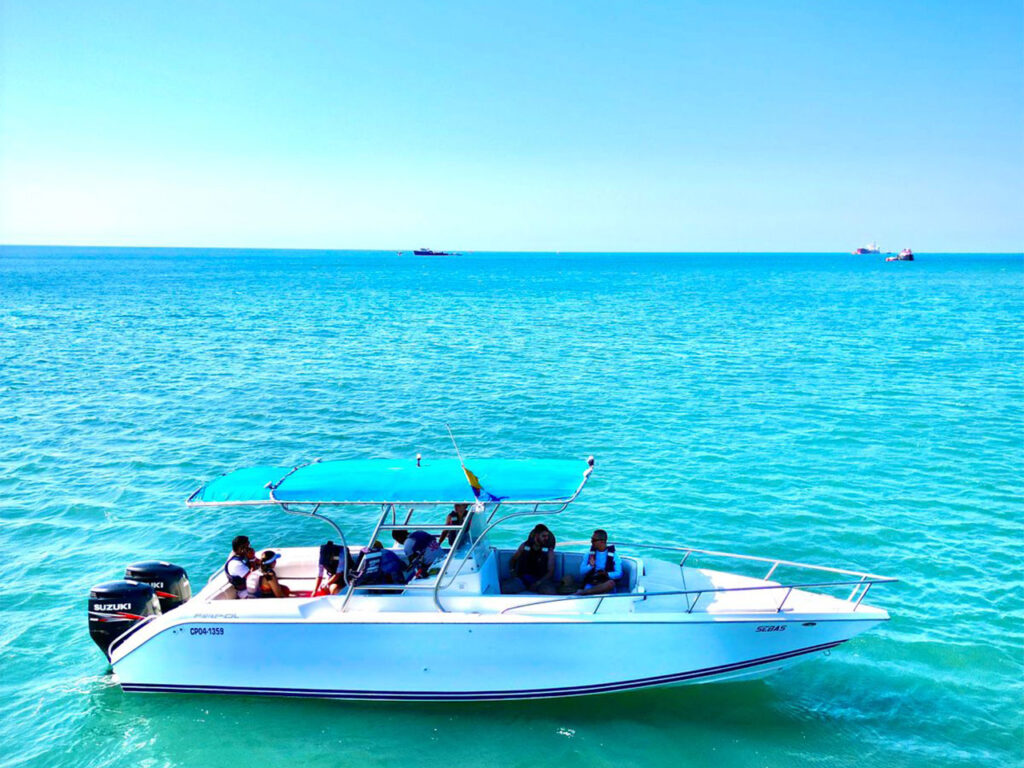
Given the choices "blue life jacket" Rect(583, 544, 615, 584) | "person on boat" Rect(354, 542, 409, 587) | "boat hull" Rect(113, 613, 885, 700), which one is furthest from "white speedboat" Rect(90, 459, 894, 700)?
"blue life jacket" Rect(583, 544, 615, 584)

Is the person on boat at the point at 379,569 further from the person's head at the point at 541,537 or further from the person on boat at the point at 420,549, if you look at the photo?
the person's head at the point at 541,537

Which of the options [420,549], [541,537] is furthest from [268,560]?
[541,537]

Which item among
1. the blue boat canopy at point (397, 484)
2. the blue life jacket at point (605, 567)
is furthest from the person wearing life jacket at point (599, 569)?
the blue boat canopy at point (397, 484)

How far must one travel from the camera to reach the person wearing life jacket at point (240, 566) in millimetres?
9008

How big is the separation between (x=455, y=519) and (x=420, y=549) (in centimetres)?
60

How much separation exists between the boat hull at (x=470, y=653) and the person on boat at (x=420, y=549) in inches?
39.3

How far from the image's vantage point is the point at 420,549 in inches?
364

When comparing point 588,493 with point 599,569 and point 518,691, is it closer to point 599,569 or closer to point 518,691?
point 599,569

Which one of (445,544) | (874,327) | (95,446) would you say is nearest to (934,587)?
(445,544)

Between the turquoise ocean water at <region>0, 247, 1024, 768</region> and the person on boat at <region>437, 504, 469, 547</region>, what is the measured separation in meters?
1.91

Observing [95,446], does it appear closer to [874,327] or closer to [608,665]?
[608,665]

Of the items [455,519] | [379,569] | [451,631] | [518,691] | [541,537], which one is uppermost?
[455,519]

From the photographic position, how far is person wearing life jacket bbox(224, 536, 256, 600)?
9008mm

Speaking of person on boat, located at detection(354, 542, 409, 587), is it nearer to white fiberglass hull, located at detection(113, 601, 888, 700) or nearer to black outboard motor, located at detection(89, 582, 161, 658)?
white fiberglass hull, located at detection(113, 601, 888, 700)
